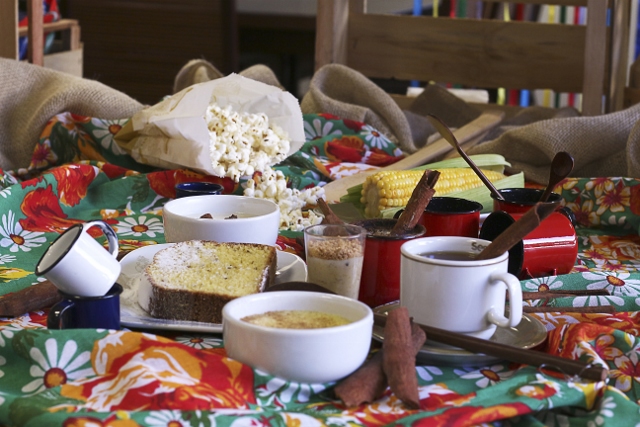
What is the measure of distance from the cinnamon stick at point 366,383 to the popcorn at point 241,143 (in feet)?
2.48

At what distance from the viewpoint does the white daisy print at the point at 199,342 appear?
0.88 m

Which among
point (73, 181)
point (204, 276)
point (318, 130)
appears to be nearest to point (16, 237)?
point (73, 181)

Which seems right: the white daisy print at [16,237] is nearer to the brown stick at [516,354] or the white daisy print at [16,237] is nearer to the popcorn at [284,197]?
the popcorn at [284,197]

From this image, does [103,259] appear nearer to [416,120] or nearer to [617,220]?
[617,220]

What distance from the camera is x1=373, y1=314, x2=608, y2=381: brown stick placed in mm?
791

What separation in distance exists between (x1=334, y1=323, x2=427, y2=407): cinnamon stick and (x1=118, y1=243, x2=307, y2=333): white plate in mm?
180

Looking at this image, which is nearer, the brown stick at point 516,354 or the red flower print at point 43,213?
the brown stick at point 516,354

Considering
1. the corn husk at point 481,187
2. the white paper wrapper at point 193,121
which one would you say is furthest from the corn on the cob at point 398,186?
the white paper wrapper at point 193,121

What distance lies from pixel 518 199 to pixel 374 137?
2.38 feet

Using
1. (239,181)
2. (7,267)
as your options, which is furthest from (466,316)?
(239,181)

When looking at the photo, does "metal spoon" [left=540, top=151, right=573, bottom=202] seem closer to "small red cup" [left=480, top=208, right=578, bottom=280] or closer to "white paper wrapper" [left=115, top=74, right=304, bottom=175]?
"small red cup" [left=480, top=208, right=578, bottom=280]

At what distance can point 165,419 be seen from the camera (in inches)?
27.3

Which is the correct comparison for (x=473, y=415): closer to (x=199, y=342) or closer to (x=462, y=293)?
(x=462, y=293)

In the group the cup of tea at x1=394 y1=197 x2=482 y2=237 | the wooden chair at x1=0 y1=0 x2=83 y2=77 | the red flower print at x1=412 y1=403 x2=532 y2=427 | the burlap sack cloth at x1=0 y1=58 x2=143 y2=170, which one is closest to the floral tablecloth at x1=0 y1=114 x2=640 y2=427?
the red flower print at x1=412 y1=403 x2=532 y2=427
